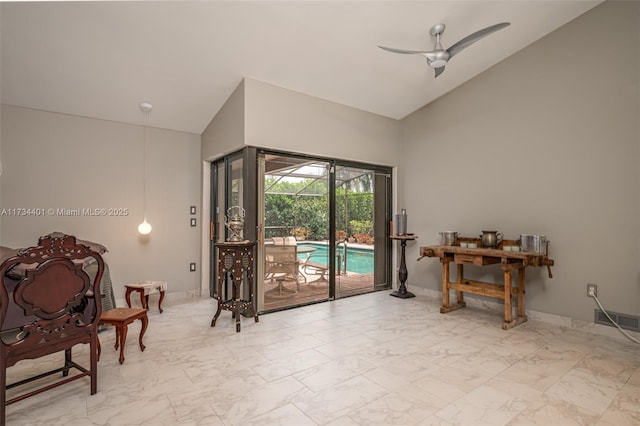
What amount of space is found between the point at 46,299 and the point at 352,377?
2.21m

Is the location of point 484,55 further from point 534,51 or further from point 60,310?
point 60,310

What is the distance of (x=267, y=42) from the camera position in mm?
3473

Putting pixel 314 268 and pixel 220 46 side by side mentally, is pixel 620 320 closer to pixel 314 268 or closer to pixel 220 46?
pixel 314 268

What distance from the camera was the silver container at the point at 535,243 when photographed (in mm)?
3643

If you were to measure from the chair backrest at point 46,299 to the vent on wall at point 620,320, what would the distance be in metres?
4.81

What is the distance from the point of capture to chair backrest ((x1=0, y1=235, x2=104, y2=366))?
6.39 ft

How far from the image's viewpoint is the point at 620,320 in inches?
129

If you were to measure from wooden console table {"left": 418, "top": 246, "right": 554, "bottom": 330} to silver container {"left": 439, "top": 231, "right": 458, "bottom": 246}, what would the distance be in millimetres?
220

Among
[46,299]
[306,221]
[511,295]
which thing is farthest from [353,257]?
[46,299]

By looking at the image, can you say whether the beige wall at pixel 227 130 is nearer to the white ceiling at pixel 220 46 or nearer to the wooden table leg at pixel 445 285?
the white ceiling at pixel 220 46

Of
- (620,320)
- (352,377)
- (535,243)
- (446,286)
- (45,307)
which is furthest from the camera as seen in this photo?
(446,286)

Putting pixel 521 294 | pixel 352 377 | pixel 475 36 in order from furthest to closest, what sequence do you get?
pixel 521 294
pixel 475 36
pixel 352 377

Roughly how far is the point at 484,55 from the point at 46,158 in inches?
227

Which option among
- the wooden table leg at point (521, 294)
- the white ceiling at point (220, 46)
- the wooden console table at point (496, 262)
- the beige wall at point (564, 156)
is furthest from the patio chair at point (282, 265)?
the wooden table leg at point (521, 294)
